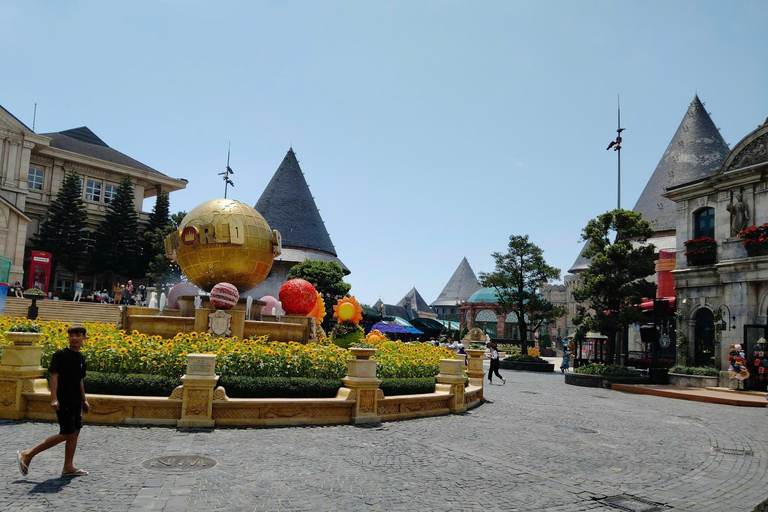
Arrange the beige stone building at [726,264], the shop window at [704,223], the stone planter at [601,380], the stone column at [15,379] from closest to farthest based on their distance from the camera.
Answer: the stone column at [15,379], the beige stone building at [726,264], the stone planter at [601,380], the shop window at [704,223]

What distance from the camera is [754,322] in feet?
63.6

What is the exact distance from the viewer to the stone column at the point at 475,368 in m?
14.8

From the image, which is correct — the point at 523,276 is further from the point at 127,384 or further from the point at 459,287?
the point at 459,287

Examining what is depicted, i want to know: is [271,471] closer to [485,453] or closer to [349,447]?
[349,447]

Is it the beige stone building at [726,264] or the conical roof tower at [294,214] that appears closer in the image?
the beige stone building at [726,264]

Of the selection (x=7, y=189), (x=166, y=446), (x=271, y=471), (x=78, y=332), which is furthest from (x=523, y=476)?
(x=7, y=189)

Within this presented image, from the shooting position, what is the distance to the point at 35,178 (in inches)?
1818

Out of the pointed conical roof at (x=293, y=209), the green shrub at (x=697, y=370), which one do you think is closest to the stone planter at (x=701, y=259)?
the green shrub at (x=697, y=370)

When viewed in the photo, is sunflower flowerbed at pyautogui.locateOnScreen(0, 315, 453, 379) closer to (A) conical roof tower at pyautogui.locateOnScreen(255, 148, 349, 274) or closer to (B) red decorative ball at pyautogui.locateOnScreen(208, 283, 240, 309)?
(B) red decorative ball at pyautogui.locateOnScreen(208, 283, 240, 309)

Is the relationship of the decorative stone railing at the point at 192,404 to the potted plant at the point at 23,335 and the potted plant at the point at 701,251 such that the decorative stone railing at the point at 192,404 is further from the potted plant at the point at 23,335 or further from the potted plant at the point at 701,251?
the potted plant at the point at 701,251

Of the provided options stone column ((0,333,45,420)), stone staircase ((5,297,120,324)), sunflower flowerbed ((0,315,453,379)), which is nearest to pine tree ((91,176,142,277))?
stone staircase ((5,297,120,324))

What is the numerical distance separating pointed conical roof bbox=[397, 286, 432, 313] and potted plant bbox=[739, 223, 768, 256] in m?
81.7

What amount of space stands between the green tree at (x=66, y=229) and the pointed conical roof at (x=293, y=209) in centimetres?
1749

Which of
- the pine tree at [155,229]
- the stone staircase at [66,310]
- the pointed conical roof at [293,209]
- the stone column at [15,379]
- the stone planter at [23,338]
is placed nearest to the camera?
the stone column at [15,379]
